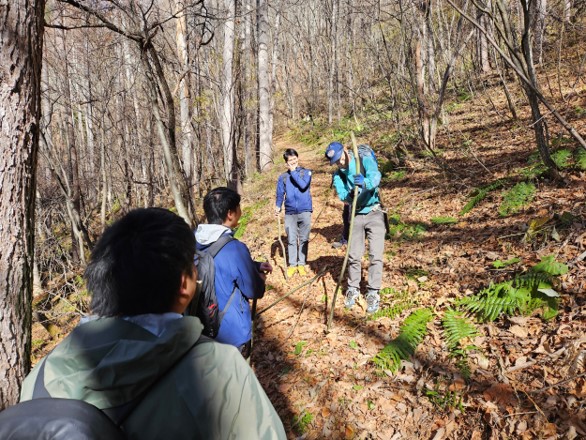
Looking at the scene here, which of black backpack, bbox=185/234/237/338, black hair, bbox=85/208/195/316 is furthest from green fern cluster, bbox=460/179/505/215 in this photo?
black hair, bbox=85/208/195/316

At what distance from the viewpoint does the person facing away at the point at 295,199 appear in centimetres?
583

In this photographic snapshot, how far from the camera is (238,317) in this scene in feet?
8.67

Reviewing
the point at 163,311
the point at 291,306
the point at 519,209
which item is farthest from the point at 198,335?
the point at 519,209

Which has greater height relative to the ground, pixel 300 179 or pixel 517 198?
pixel 300 179

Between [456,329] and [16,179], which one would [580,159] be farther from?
[16,179]

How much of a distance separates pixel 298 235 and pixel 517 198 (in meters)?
3.64

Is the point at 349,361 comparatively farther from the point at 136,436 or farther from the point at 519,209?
the point at 519,209

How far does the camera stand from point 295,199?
592 centimetres

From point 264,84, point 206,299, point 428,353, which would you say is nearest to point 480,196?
point 428,353

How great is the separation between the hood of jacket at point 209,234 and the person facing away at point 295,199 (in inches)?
122

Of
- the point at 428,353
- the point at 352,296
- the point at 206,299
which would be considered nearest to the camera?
the point at 206,299

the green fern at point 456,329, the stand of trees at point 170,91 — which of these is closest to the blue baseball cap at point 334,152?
the stand of trees at point 170,91

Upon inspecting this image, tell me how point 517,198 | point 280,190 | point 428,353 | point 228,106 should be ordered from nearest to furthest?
1. point 428,353
2. point 517,198
3. point 280,190
4. point 228,106

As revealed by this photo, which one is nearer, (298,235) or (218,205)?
(218,205)
